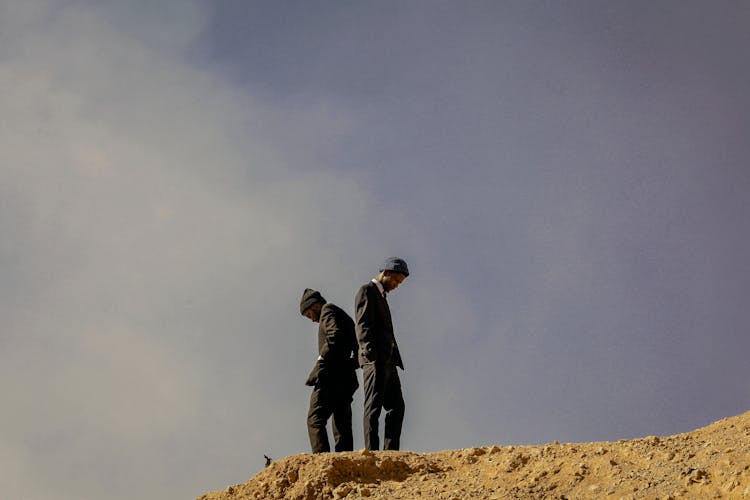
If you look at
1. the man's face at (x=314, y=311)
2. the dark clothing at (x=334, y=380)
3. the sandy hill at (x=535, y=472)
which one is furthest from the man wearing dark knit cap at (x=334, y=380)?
the sandy hill at (x=535, y=472)

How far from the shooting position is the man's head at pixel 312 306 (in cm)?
1061

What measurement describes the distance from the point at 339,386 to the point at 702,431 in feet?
13.0

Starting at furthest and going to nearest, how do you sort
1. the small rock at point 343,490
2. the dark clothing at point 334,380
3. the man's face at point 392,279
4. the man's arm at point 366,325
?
the dark clothing at point 334,380 < the man's face at point 392,279 < the man's arm at point 366,325 < the small rock at point 343,490

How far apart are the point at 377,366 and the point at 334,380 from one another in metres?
1.01

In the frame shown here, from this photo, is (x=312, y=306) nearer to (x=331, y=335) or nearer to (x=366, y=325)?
(x=331, y=335)

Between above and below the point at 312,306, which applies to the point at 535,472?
below

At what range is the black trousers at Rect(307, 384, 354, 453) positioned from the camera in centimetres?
1005

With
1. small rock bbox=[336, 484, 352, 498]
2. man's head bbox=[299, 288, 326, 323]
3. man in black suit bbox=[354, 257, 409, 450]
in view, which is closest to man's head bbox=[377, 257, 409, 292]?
man in black suit bbox=[354, 257, 409, 450]

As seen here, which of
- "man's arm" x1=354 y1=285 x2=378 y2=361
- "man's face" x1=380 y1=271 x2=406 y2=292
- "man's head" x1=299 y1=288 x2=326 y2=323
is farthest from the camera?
"man's head" x1=299 y1=288 x2=326 y2=323

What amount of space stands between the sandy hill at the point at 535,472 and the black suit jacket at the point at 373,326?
144 centimetres

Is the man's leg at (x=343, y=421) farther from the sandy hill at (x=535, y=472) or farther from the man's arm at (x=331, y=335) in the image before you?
the sandy hill at (x=535, y=472)

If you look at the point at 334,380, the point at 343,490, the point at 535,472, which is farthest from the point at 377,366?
the point at 535,472

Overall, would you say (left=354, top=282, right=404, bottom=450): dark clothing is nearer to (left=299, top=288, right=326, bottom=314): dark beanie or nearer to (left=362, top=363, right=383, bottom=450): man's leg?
(left=362, top=363, right=383, bottom=450): man's leg

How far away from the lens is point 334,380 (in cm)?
1030
